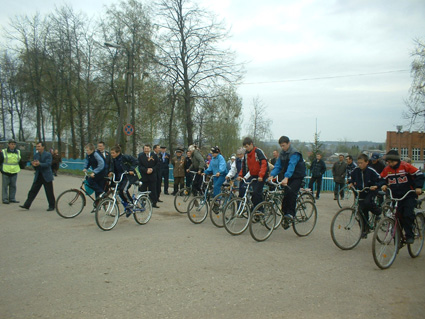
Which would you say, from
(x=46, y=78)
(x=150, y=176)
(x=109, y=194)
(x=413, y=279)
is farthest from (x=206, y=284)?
(x=46, y=78)

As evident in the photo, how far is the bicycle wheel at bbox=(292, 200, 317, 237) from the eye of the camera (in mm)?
8173

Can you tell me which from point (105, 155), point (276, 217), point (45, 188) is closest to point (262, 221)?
point (276, 217)

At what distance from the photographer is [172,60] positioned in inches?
970

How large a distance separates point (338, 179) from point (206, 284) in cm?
1108

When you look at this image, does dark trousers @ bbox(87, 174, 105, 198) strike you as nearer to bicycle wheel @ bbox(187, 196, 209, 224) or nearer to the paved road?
the paved road

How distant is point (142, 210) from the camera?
9.11 meters

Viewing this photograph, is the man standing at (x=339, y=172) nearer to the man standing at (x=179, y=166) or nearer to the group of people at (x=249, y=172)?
the group of people at (x=249, y=172)

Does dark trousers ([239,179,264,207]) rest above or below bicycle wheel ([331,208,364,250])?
above

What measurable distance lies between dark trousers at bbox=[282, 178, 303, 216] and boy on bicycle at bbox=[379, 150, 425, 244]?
173 cm

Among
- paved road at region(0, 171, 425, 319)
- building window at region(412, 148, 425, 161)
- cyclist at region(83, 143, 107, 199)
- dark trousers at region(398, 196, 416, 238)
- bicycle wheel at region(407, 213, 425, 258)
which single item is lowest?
paved road at region(0, 171, 425, 319)

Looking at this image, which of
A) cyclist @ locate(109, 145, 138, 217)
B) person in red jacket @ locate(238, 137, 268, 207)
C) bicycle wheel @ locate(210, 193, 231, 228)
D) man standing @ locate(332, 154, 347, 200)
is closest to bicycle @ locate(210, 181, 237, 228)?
bicycle wheel @ locate(210, 193, 231, 228)

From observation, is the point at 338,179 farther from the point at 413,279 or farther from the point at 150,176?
the point at 413,279

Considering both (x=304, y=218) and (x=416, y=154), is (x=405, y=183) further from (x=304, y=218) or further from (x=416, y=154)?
(x=416, y=154)

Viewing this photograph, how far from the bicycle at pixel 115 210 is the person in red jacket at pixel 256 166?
2362mm
